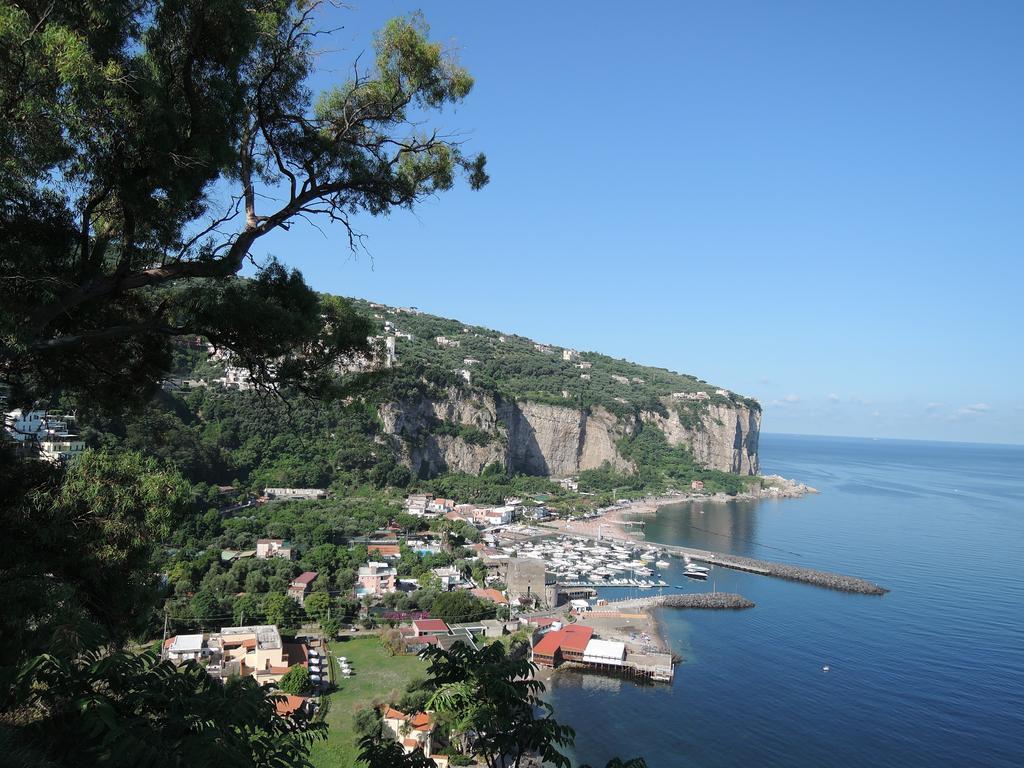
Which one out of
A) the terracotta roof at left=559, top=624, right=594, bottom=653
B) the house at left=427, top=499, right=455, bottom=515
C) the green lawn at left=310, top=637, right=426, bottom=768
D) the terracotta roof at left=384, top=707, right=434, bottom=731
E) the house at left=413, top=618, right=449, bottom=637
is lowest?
the terracotta roof at left=559, top=624, right=594, bottom=653

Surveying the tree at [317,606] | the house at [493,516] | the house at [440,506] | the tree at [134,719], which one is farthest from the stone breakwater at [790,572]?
the tree at [134,719]

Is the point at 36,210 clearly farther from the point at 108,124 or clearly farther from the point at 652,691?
the point at 652,691

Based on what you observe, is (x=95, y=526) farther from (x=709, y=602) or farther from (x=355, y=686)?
(x=709, y=602)

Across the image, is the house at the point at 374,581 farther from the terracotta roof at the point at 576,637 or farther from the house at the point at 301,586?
the terracotta roof at the point at 576,637

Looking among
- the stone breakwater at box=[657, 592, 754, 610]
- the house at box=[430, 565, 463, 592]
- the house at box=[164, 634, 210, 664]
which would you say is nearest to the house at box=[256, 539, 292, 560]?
the house at box=[430, 565, 463, 592]

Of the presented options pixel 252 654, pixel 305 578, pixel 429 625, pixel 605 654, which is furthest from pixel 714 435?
pixel 252 654

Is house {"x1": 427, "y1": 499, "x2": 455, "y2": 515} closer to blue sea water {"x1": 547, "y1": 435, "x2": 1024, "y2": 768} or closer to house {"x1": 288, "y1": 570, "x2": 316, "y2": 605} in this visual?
blue sea water {"x1": 547, "y1": 435, "x2": 1024, "y2": 768}
